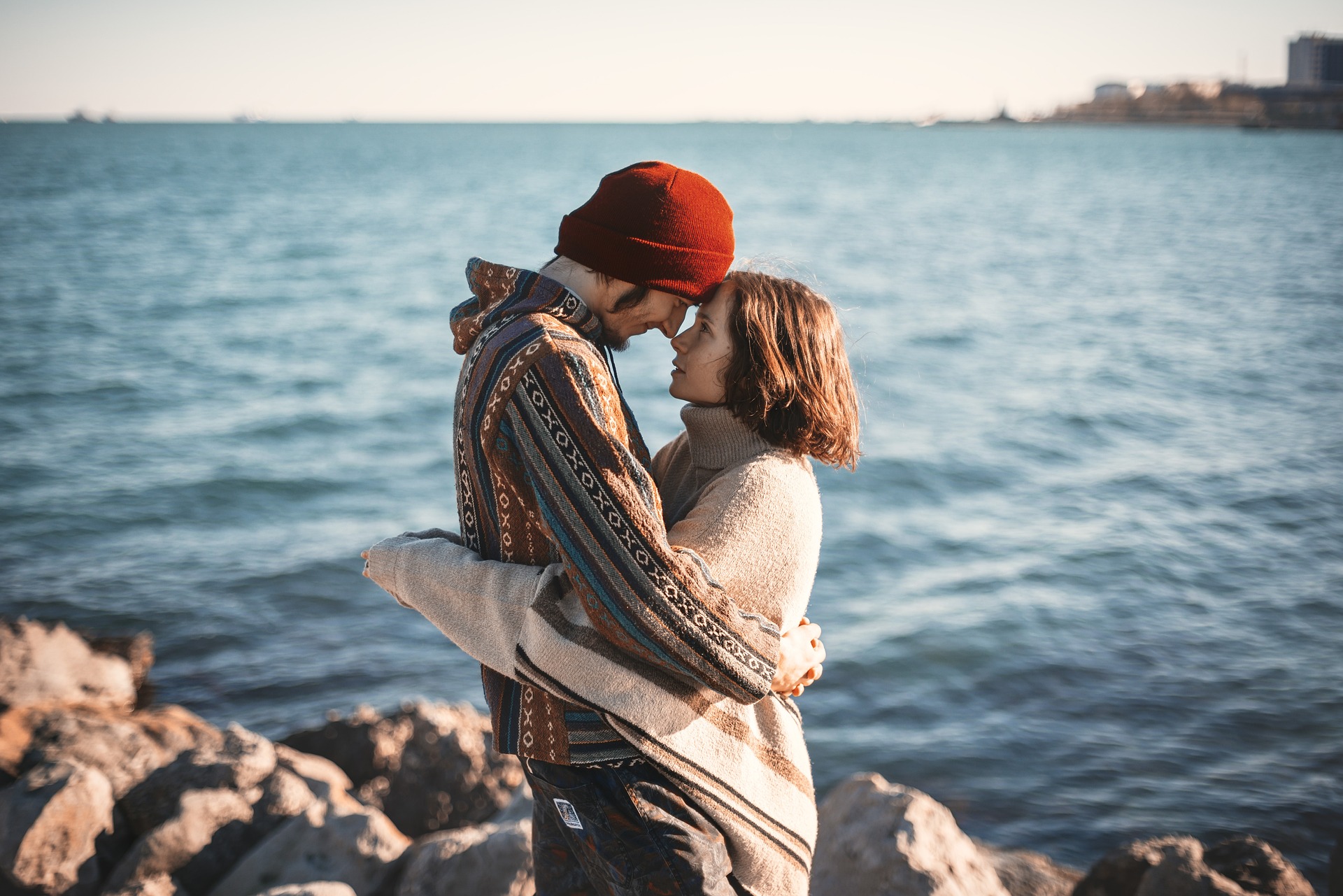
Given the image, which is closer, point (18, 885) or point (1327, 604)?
point (18, 885)

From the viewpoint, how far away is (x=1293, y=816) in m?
5.51

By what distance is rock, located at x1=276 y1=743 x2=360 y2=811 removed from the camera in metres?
4.46

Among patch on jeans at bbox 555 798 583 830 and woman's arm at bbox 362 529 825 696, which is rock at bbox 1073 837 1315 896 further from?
patch on jeans at bbox 555 798 583 830

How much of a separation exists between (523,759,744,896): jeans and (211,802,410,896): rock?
208 centimetres

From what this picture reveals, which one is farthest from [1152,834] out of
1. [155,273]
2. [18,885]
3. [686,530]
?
[155,273]

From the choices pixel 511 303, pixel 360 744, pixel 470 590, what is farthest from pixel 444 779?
pixel 511 303

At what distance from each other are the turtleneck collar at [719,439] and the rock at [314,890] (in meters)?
2.14

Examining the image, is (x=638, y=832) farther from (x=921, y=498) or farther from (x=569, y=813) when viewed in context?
(x=921, y=498)

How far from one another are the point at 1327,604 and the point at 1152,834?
3966mm

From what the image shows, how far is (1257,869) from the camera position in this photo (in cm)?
417

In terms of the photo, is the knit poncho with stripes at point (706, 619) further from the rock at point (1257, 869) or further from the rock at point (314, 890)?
the rock at point (1257, 869)

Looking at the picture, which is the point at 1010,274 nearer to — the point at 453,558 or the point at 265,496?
the point at 265,496

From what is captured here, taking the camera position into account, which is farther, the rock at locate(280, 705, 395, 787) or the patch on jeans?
the rock at locate(280, 705, 395, 787)

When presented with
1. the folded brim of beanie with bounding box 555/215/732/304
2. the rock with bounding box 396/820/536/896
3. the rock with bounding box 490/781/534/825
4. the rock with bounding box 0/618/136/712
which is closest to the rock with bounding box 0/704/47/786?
the rock with bounding box 0/618/136/712
